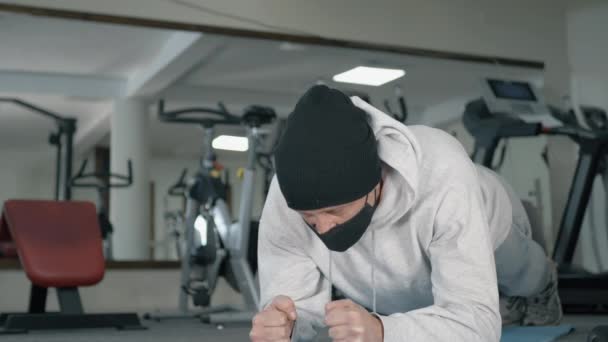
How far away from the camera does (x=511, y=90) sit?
4629 mm

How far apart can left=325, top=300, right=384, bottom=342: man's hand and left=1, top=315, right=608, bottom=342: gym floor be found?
1.36 m

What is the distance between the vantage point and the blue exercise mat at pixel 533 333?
2.17m

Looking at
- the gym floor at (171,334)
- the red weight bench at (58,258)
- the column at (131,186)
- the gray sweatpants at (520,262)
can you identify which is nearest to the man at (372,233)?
the gray sweatpants at (520,262)

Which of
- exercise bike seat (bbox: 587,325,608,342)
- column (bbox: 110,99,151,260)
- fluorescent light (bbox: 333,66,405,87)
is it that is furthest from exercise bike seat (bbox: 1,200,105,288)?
column (bbox: 110,99,151,260)

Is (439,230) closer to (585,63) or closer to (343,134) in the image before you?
(343,134)

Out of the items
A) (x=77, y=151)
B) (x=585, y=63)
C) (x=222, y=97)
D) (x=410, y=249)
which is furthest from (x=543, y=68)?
(x=77, y=151)

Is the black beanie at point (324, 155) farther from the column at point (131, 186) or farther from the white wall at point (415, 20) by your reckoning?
the column at point (131, 186)

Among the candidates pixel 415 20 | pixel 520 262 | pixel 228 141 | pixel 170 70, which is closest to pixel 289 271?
pixel 520 262

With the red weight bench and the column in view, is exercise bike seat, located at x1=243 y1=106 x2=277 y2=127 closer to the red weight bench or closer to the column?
the red weight bench

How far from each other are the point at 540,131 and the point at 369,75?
111 inches

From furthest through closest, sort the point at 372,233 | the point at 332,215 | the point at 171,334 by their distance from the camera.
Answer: the point at 171,334 < the point at 372,233 < the point at 332,215

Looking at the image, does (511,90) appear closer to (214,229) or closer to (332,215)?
(214,229)

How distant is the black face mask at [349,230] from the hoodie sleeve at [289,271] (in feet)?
0.64

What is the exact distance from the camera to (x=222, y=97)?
27.3 feet
